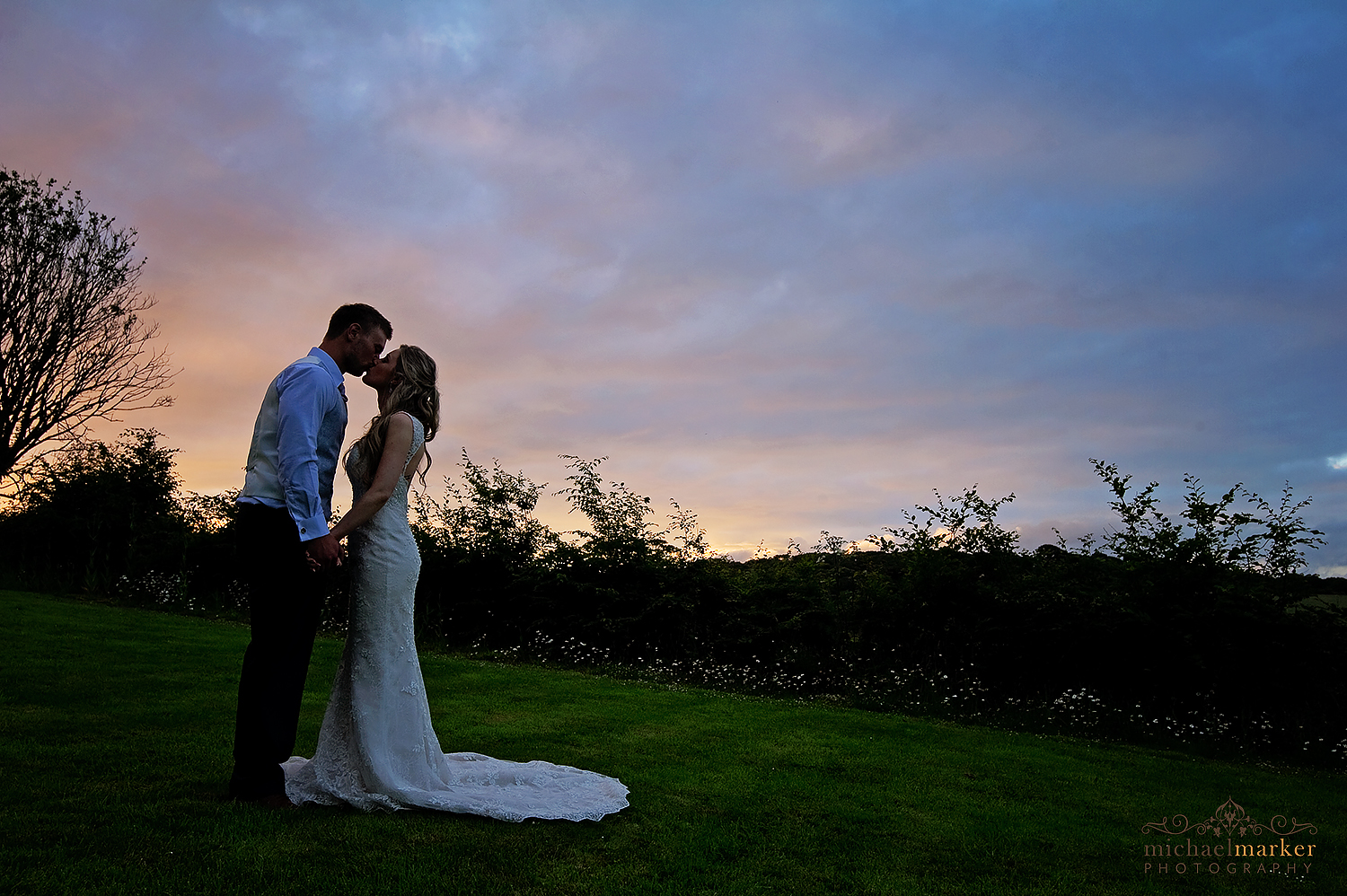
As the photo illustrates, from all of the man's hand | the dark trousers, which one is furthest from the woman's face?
the man's hand

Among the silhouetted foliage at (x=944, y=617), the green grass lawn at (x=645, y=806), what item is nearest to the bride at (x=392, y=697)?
the green grass lawn at (x=645, y=806)

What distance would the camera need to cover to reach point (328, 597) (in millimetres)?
13578

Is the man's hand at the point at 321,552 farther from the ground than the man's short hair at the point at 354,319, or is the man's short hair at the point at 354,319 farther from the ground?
the man's short hair at the point at 354,319

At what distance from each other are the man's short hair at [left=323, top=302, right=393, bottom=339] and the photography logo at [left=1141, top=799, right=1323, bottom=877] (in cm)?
487

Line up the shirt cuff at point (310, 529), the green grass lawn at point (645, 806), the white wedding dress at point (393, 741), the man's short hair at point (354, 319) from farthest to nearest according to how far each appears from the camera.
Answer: the man's short hair at point (354, 319) → the white wedding dress at point (393, 741) → the shirt cuff at point (310, 529) → the green grass lawn at point (645, 806)

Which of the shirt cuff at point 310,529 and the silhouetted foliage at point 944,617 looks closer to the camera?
the shirt cuff at point 310,529

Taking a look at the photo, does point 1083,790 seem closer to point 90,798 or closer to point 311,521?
point 311,521

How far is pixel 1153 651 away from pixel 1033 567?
62.7 inches

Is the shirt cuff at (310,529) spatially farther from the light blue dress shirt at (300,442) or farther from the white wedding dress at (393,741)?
the white wedding dress at (393,741)

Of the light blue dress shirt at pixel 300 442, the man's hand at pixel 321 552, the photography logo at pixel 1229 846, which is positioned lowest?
the photography logo at pixel 1229 846

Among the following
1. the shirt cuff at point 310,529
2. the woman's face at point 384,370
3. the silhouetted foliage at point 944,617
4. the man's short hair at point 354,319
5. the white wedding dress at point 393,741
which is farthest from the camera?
the silhouetted foliage at point 944,617

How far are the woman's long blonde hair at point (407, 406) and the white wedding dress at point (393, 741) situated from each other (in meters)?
0.08

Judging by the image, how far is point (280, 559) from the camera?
13.5 feet

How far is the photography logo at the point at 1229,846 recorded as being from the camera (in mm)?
4227
